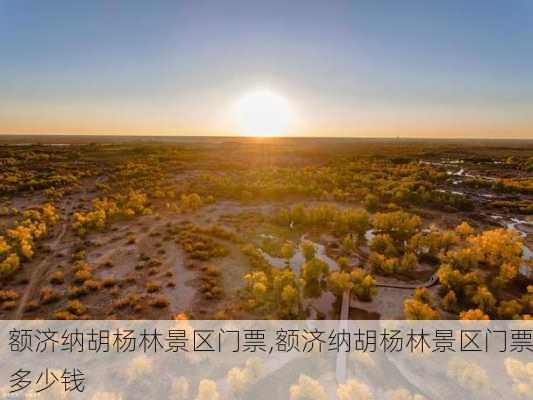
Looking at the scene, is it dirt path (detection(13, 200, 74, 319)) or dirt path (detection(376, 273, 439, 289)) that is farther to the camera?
dirt path (detection(376, 273, 439, 289))

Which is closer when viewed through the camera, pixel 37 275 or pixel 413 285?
pixel 413 285

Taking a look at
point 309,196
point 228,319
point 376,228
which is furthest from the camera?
point 309,196

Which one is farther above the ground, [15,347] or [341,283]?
[341,283]

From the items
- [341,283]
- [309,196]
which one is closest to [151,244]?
[341,283]

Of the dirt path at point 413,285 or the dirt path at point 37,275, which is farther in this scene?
the dirt path at point 413,285

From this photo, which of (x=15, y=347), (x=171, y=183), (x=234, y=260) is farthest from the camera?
(x=171, y=183)

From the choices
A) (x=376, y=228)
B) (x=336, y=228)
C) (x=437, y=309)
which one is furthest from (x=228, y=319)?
(x=376, y=228)

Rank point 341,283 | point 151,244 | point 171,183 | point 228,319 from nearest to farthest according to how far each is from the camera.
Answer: point 228,319 < point 341,283 < point 151,244 < point 171,183

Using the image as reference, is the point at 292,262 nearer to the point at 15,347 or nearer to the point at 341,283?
the point at 341,283

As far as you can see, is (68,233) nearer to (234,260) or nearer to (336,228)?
(234,260)

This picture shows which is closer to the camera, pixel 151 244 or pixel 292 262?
pixel 292 262
